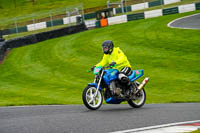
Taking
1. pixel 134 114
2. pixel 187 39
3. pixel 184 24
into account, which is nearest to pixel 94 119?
pixel 134 114

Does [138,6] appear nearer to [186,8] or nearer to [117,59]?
[186,8]

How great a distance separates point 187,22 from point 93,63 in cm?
1142

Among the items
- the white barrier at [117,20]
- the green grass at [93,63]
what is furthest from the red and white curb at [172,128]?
the white barrier at [117,20]

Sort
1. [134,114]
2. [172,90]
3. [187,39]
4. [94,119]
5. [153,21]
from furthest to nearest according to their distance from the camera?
[153,21] → [187,39] → [172,90] → [134,114] → [94,119]

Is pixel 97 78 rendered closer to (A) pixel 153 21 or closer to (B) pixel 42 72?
(B) pixel 42 72

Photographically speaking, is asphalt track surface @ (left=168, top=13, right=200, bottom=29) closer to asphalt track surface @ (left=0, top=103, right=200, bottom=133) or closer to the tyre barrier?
the tyre barrier

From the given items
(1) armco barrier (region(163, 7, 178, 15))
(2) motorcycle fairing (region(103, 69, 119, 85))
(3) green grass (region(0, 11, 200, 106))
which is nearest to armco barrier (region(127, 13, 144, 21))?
(1) armco barrier (region(163, 7, 178, 15))

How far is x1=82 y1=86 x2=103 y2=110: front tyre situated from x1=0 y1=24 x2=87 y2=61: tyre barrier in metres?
18.3

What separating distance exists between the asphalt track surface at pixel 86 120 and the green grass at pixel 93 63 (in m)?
3.75

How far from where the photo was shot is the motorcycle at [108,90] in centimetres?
1015

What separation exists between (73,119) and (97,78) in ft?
6.99

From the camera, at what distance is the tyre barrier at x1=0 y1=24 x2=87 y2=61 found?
98.1ft

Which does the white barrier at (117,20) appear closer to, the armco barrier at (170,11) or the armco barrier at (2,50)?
the armco barrier at (170,11)

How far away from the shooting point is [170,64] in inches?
792
